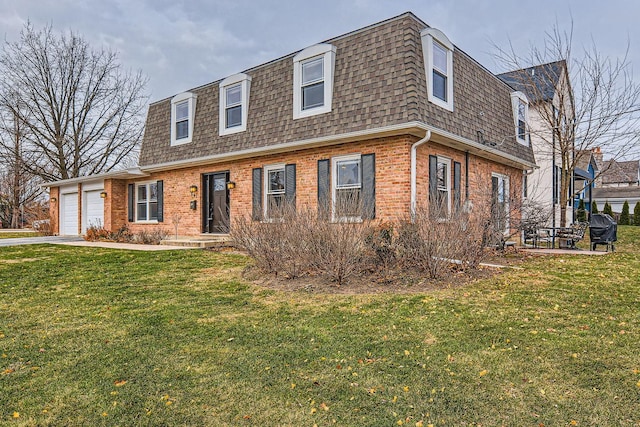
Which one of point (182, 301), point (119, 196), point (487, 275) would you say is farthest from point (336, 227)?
point (119, 196)

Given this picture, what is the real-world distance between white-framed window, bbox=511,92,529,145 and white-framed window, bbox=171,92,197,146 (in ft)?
32.9

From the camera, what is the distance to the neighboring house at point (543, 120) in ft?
40.6

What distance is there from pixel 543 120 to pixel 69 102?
958 inches

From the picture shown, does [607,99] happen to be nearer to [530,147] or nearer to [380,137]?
[530,147]

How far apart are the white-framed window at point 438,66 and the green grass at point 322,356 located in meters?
4.82

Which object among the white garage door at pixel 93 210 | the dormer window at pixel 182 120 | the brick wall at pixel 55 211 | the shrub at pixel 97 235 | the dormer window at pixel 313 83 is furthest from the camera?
the brick wall at pixel 55 211

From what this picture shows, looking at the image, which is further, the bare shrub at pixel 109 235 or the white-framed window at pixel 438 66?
the bare shrub at pixel 109 235

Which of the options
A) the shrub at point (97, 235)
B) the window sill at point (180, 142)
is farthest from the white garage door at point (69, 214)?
the window sill at point (180, 142)

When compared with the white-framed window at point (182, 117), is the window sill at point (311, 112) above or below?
below

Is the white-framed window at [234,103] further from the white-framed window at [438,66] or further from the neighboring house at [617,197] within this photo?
A: the neighboring house at [617,197]

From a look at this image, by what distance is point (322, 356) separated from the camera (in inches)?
133

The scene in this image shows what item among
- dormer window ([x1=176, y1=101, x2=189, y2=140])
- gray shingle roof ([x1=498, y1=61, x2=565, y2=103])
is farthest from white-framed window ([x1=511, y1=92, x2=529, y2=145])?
dormer window ([x1=176, y1=101, x2=189, y2=140])

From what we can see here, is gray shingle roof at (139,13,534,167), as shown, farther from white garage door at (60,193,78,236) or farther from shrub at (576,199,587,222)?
shrub at (576,199,587,222)

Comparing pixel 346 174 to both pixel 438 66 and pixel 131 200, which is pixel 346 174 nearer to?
pixel 438 66
